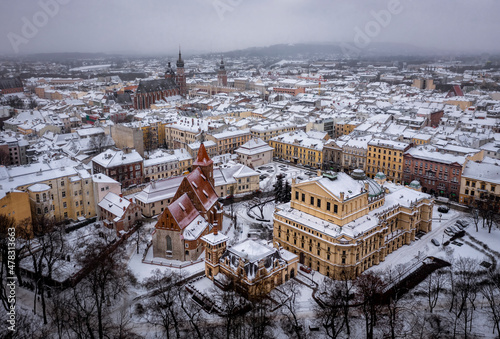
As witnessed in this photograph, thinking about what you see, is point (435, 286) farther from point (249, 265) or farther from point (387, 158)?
point (387, 158)

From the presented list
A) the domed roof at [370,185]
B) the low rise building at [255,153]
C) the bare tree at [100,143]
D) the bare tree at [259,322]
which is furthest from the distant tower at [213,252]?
the bare tree at [100,143]

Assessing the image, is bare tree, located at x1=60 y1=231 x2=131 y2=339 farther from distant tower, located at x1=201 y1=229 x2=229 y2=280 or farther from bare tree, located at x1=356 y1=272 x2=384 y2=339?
bare tree, located at x1=356 y1=272 x2=384 y2=339

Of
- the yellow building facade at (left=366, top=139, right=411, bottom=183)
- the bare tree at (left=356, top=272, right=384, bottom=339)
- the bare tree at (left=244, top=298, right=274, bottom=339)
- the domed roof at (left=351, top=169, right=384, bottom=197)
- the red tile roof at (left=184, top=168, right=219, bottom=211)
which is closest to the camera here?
the bare tree at (left=244, top=298, right=274, bottom=339)

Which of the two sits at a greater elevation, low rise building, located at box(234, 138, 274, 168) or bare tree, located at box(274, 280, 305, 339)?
low rise building, located at box(234, 138, 274, 168)

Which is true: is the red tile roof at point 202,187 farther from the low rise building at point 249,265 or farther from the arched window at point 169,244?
the low rise building at point 249,265

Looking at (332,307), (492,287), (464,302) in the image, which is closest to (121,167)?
(332,307)

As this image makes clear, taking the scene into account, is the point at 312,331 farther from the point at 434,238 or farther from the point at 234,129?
the point at 234,129

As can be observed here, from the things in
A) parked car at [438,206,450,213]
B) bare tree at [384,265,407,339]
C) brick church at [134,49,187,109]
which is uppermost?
brick church at [134,49,187,109]

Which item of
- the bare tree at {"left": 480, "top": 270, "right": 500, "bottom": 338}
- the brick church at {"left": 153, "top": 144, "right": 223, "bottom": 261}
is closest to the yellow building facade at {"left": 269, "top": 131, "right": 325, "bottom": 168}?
the brick church at {"left": 153, "top": 144, "right": 223, "bottom": 261}

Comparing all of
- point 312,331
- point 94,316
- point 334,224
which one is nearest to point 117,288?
point 94,316

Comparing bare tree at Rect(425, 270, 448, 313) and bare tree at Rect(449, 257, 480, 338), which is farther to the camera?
bare tree at Rect(425, 270, 448, 313)
